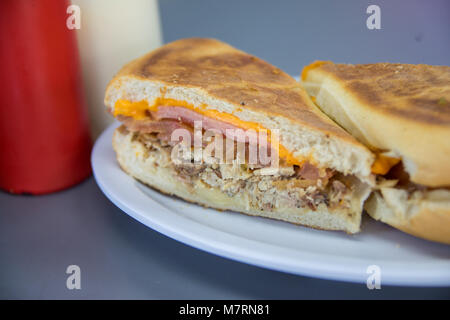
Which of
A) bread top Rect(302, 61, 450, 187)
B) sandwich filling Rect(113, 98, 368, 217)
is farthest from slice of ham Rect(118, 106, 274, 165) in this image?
bread top Rect(302, 61, 450, 187)

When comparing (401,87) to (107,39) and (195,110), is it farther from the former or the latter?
(107,39)

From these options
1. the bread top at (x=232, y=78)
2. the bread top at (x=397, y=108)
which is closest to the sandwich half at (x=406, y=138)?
the bread top at (x=397, y=108)

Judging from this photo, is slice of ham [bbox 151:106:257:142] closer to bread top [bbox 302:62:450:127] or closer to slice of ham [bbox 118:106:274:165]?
slice of ham [bbox 118:106:274:165]

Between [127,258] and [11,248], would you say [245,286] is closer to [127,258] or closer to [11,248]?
[127,258]

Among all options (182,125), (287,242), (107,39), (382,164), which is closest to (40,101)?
(107,39)

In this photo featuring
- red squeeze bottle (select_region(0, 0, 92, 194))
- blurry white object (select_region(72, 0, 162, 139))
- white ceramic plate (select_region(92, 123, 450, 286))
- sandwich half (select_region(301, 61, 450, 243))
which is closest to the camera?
white ceramic plate (select_region(92, 123, 450, 286))

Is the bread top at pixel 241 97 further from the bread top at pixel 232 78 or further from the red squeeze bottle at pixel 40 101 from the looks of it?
the red squeeze bottle at pixel 40 101

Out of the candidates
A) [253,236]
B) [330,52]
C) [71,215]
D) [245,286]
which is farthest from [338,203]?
[330,52]
